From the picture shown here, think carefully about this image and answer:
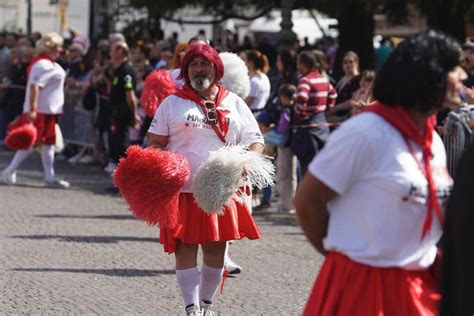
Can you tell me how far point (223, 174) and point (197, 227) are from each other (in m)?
0.38

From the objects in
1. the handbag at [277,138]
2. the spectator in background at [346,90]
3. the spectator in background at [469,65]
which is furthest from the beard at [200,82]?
the spectator in background at [346,90]

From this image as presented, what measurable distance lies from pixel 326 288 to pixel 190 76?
3.11m

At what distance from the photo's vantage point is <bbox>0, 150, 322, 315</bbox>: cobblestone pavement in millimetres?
7934

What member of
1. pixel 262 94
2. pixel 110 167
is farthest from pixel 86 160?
pixel 262 94

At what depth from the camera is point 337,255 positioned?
13.5 ft

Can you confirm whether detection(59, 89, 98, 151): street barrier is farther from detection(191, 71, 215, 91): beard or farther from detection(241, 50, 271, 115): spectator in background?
detection(191, 71, 215, 91): beard

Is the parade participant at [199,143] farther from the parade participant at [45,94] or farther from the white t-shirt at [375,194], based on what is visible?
the parade participant at [45,94]

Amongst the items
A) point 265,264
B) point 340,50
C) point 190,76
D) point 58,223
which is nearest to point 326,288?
point 190,76

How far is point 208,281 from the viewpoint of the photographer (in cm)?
715

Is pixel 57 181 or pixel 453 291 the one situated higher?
pixel 453 291

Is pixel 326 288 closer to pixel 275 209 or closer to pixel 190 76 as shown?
pixel 190 76

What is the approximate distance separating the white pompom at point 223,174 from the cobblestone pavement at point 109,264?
119cm

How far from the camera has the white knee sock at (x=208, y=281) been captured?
7.12m

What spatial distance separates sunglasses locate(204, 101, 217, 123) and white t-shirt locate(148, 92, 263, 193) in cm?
3
